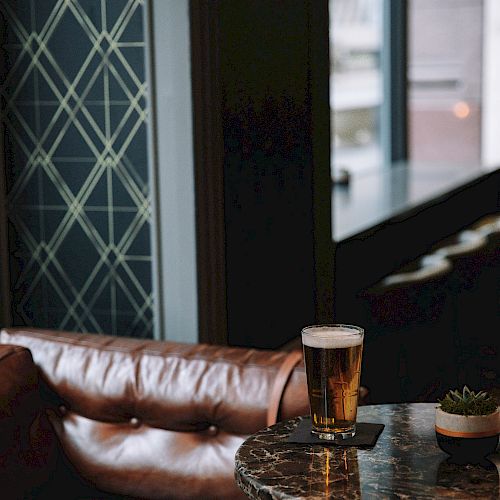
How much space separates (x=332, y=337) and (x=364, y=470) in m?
0.23

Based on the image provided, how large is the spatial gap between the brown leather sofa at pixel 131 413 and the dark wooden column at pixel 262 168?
0.63m

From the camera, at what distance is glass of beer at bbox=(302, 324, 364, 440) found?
1622 mm

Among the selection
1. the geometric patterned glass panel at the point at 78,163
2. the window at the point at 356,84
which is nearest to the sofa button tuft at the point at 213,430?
the geometric patterned glass panel at the point at 78,163

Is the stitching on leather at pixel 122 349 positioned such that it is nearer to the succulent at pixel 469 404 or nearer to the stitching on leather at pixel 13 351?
the stitching on leather at pixel 13 351

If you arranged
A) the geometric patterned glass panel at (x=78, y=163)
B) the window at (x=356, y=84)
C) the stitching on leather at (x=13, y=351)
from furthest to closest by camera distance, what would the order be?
the window at (x=356, y=84)
the geometric patterned glass panel at (x=78, y=163)
the stitching on leather at (x=13, y=351)

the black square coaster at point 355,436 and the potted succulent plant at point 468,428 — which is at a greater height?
the potted succulent plant at point 468,428

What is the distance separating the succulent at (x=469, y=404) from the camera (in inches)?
61.7

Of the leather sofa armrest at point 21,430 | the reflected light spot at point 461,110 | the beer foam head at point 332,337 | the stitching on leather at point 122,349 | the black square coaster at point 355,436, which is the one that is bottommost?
the leather sofa armrest at point 21,430

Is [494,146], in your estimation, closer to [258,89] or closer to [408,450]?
[258,89]

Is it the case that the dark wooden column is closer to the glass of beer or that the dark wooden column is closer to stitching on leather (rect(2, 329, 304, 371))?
stitching on leather (rect(2, 329, 304, 371))

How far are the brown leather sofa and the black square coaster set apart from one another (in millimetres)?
331

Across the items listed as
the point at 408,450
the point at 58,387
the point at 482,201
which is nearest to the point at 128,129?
the point at 58,387

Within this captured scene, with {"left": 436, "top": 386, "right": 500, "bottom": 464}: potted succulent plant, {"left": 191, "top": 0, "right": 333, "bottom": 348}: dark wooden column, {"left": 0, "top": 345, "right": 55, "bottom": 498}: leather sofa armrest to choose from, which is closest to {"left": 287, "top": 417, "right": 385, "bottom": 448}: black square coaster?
{"left": 436, "top": 386, "right": 500, "bottom": 464}: potted succulent plant

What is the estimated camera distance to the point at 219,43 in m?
2.90
